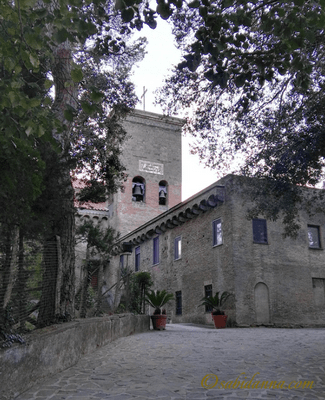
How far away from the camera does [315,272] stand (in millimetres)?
22125

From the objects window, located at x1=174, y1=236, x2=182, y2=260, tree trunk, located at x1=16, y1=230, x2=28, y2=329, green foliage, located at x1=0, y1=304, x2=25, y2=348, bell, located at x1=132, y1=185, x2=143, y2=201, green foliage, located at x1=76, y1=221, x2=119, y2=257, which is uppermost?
bell, located at x1=132, y1=185, x2=143, y2=201

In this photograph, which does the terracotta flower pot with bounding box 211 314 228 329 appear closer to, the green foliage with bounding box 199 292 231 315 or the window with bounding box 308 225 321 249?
the green foliage with bounding box 199 292 231 315

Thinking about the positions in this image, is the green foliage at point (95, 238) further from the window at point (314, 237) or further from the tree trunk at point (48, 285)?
the window at point (314, 237)

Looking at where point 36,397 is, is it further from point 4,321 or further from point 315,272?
point 315,272

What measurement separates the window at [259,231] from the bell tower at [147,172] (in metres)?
14.4

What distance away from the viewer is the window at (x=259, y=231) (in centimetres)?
2138

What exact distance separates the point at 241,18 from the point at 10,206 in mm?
3750

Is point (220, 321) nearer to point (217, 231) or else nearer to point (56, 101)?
point (217, 231)

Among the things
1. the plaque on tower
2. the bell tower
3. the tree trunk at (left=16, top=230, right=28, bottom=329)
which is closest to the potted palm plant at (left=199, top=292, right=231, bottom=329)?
the tree trunk at (left=16, top=230, right=28, bottom=329)

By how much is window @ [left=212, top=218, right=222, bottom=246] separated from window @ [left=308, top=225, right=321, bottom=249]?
483 cm

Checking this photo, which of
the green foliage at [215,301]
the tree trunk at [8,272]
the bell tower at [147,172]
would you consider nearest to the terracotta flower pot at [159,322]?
the green foliage at [215,301]

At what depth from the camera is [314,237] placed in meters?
23.0

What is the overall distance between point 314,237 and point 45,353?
64.2 feet

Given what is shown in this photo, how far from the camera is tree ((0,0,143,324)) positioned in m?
4.35
